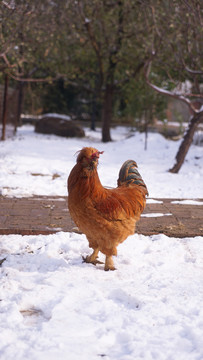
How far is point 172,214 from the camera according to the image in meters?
6.34

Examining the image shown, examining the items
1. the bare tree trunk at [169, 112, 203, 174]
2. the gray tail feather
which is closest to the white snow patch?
the gray tail feather

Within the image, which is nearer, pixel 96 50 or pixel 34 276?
pixel 34 276

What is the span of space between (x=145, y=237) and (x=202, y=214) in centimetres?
164

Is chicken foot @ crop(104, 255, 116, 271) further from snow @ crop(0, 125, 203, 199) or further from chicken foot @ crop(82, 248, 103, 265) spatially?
snow @ crop(0, 125, 203, 199)

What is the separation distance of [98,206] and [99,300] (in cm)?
92

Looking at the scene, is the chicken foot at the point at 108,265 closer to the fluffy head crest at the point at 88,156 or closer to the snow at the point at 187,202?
the fluffy head crest at the point at 88,156

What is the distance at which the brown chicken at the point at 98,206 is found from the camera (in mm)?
3852

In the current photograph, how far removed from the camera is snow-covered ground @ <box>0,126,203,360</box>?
2.83m

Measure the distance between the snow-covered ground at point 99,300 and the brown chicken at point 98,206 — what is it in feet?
1.33

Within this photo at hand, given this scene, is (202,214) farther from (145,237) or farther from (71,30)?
(71,30)

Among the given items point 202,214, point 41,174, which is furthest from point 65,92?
point 202,214

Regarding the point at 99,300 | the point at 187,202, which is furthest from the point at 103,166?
the point at 99,300

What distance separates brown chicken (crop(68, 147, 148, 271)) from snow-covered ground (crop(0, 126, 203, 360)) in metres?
0.41

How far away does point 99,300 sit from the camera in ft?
11.5
